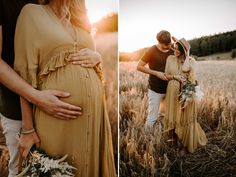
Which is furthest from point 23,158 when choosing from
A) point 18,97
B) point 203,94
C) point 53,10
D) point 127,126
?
point 203,94

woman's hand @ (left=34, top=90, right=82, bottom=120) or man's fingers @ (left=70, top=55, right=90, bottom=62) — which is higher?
man's fingers @ (left=70, top=55, right=90, bottom=62)

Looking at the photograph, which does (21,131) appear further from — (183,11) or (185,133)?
(183,11)

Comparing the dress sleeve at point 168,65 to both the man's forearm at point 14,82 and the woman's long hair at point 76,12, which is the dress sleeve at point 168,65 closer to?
the woman's long hair at point 76,12

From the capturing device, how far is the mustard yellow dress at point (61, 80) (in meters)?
3.15

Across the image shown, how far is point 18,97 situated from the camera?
319 cm

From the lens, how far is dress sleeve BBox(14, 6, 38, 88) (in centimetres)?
313

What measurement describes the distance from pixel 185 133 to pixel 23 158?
120cm

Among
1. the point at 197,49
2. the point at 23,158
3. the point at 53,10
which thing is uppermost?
the point at 53,10

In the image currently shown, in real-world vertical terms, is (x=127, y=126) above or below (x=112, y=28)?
below

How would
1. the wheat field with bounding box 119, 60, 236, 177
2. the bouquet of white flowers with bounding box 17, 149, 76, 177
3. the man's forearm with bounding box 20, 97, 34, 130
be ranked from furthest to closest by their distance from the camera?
1. the wheat field with bounding box 119, 60, 236, 177
2. the man's forearm with bounding box 20, 97, 34, 130
3. the bouquet of white flowers with bounding box 17, 149, 76, 177

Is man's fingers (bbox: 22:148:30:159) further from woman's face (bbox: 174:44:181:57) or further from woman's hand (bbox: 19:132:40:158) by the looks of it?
woman's face (bbox: 174:44:181:57)

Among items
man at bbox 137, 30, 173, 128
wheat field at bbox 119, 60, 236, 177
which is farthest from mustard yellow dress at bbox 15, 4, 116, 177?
man at bbox 137, 30, 173, 128

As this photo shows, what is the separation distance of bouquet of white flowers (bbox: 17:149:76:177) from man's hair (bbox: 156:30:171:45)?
44.4 inches

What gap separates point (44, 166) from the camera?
310 cm
